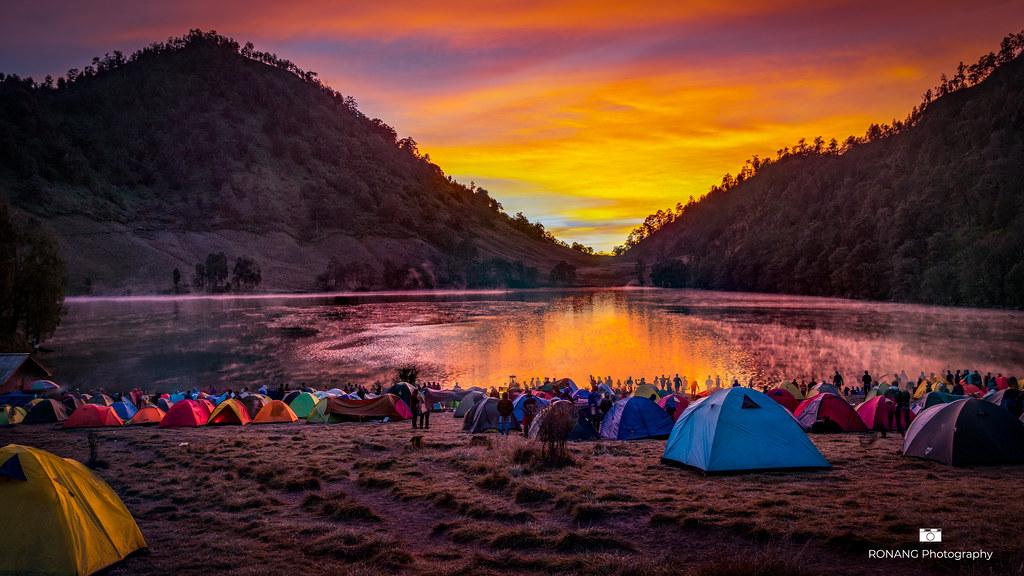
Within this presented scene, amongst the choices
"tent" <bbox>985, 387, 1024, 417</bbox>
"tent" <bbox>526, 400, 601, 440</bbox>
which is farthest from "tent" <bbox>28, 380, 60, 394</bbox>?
"tent" <bbox>985, 387, 1024, 417</bbox>

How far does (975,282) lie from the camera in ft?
275

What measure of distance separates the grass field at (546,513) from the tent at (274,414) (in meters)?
7.76

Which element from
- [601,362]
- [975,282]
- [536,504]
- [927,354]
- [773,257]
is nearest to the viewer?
[536,504]

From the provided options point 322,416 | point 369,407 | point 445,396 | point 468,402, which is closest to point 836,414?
point 468,402

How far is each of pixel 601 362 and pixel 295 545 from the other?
148 ft

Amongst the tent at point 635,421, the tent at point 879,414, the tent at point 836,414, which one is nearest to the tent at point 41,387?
the tent at point 635,421

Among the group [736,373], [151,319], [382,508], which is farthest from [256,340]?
[382,508]

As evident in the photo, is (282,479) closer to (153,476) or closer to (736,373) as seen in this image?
(153,476)

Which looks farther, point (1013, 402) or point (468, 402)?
point (468, 402)

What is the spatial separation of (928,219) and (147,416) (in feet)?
425

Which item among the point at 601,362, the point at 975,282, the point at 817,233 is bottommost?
the point at 601,362

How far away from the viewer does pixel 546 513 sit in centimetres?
1052

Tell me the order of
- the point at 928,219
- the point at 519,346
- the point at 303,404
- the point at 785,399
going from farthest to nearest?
the point at 928,219 → the point at 519,346 → the point at 303,404 → the point at 785,399

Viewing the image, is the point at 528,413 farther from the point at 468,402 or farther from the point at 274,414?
the point at 274,414
